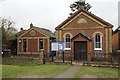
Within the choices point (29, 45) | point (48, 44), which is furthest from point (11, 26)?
point (48, 44)

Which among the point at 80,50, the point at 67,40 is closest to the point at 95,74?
the point at 80,50

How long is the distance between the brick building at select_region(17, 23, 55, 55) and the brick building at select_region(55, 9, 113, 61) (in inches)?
421

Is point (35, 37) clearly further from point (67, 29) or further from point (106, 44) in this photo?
point (106, 44)

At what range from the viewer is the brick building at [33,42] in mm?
40844

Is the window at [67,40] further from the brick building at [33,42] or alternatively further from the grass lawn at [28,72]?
the grass lawn at [28,72]

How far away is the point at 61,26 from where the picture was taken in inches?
1207

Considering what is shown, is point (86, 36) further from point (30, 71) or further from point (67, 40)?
point (30, 71)

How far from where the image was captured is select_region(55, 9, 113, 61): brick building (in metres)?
28.5

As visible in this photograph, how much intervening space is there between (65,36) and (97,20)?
190 inches

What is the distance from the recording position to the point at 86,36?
93.8ft

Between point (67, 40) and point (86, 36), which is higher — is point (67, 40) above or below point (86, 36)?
below

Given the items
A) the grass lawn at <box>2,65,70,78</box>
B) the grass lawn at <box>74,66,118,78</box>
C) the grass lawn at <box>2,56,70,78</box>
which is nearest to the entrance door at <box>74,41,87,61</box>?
the grass lawn at <box>2,56,70,78</box>

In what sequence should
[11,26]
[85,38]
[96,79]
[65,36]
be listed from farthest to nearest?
[11,26] → [65,36] → [85,38] → [96,79]

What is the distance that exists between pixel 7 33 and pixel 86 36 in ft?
66.3
